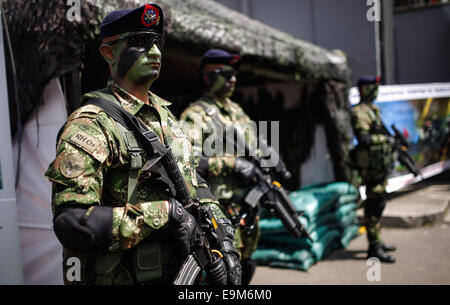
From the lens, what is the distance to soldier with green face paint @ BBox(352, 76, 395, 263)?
13.9 ft

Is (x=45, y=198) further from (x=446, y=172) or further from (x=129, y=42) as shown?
(x=446, y=172)

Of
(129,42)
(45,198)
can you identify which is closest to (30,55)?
(45,198)

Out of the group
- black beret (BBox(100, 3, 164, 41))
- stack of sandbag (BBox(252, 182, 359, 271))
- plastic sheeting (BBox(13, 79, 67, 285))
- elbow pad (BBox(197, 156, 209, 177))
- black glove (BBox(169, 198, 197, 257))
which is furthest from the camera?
stack of sandbag (BBox(252, 182, 359, 271))

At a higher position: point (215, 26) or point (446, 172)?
point (215, 26)

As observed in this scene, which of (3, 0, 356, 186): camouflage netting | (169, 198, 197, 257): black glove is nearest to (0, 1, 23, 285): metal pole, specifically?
(3, 0, 356, 186): camouflage netting

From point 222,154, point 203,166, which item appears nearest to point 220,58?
point 222,154

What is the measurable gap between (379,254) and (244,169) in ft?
7.10

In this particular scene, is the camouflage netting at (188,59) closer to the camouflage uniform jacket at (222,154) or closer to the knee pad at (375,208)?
the camouflage uniform jacket at (222,154)

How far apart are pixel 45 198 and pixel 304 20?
7.30 metres

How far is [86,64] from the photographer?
2.99 metres

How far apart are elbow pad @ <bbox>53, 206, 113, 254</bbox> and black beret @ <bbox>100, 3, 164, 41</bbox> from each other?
67cm

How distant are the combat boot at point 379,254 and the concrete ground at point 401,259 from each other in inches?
3.0

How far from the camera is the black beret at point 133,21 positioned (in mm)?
1501

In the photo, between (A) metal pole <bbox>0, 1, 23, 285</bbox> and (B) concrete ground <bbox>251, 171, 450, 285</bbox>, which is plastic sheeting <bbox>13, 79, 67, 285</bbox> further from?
(B) concrete ground <bbox>251, 171, 450, 285</bbox>
